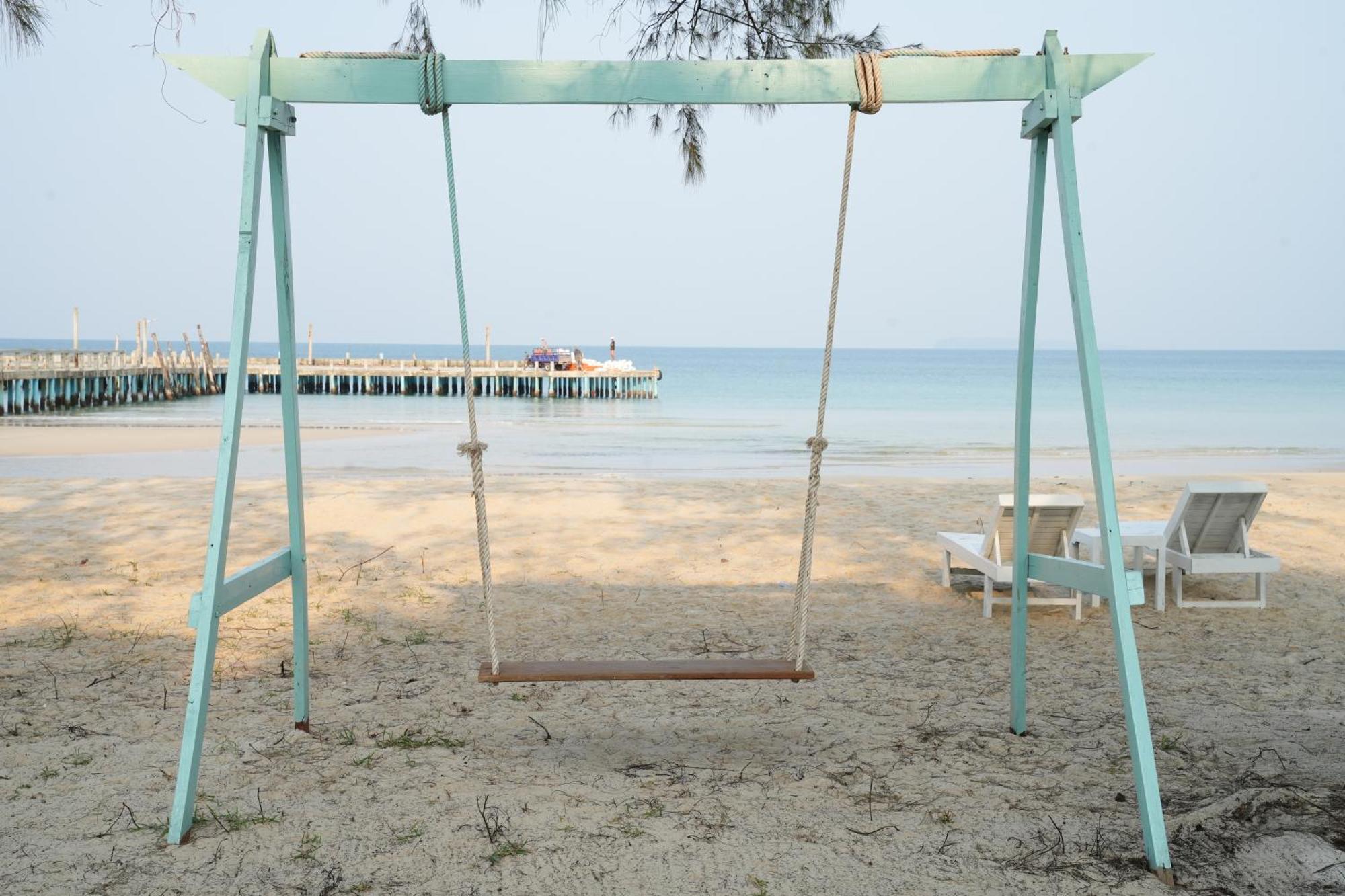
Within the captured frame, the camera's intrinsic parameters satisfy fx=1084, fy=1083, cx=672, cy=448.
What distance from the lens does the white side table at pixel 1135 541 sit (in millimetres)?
5699

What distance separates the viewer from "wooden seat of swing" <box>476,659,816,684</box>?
10.3 ft

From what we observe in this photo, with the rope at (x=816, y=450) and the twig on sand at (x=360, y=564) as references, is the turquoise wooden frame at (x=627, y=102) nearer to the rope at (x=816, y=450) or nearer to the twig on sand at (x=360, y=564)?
the rope at (x=816, y=450)

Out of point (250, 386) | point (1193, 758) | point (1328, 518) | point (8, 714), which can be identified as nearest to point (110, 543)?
point (8, 714)

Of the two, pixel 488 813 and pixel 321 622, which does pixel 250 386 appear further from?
pixel 488 813

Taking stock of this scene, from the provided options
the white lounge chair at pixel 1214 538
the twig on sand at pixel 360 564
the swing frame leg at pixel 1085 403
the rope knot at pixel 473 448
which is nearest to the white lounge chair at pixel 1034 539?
the white lounge chair at pixel 1214 538

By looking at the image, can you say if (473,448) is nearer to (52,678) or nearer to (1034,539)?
(52,678)

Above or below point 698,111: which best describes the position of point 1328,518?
below

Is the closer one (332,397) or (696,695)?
(696,695)

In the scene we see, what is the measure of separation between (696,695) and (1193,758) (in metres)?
1.80

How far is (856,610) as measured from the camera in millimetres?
5816

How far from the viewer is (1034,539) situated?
5562 millimetres

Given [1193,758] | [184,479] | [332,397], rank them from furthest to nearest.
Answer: [332,397] < [184,479] < [1193,758]

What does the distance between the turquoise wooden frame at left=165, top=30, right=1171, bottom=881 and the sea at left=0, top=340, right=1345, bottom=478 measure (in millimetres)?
11036

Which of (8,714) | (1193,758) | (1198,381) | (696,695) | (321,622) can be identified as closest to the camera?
(1193,758)
